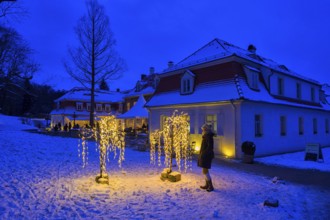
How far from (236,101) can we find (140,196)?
954 cm

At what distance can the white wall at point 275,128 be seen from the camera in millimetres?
15219

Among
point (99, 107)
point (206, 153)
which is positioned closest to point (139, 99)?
point (99, 107)

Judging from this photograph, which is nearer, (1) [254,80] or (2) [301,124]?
(1) [254,80]

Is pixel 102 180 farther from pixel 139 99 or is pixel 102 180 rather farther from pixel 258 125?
Result: pixel 139 99

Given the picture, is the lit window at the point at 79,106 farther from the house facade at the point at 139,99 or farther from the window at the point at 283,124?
the window at the point at 283,124

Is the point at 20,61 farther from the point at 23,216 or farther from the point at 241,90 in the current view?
the point at 23,216

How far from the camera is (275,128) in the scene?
17266 millimetres

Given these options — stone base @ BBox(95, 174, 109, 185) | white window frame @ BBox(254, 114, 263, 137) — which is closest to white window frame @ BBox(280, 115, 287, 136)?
white window frame @ BBox(254, 114, 263, 137)

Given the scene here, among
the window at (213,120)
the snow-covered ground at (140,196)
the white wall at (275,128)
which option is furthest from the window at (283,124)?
the snow-covered ground at (140,196)

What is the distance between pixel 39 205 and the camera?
18.9ft

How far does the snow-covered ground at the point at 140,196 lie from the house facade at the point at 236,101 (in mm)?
A: 5433

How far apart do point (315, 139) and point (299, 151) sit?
4.03 m

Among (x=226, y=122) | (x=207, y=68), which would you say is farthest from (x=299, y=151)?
(x=207, y=68)

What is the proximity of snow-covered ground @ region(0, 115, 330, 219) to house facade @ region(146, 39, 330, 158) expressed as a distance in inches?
214
